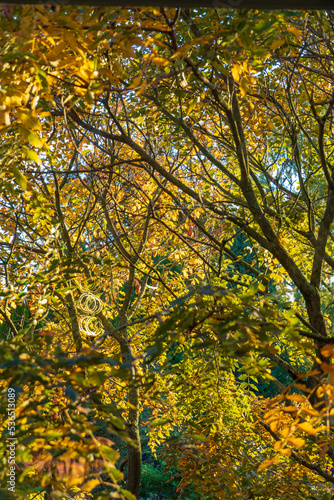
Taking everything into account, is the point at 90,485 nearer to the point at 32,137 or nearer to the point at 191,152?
the point at 32,137

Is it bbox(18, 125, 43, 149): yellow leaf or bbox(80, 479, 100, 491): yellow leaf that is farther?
bbox(18, 125, 43, 149): yellow leaf

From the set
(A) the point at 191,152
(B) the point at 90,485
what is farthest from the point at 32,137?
(A) the point at 191,152

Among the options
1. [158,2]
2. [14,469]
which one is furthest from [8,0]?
[14,469]

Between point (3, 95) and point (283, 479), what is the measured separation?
10.4ft

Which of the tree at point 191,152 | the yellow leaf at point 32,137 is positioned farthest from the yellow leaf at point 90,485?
the yellow leaf at point 32,137

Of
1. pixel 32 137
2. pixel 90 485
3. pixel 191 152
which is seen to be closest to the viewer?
pixel 90 485

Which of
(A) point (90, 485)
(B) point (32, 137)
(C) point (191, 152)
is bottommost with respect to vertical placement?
(A) point (90, 485)

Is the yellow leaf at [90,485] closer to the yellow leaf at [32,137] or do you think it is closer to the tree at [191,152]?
the tree at [191,152]

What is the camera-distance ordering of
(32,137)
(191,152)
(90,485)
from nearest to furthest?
1. (90,485)
2. (32,137)
3. (191,152)

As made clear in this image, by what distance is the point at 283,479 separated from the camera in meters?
→ 3.21

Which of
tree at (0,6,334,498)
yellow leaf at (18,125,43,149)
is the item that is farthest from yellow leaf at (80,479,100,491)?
yellow leaf at (18,125,43,149)

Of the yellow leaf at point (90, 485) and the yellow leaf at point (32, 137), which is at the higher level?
the yellow leaf at point (32, 137)

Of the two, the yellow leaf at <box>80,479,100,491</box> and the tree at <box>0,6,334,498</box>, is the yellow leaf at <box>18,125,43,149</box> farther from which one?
the yellow leaf at <box>80,479,100,491</box>

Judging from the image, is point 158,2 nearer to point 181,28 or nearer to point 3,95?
point 3,95
